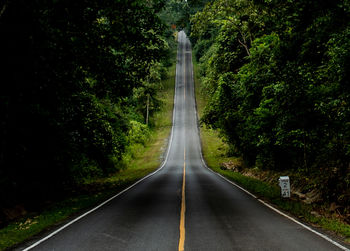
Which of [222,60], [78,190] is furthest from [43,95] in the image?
[222,60]

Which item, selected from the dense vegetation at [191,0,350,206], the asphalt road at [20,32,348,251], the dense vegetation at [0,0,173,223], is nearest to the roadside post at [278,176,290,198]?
the dense vegetation at [191,0,350,206]

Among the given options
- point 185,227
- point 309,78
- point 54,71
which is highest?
point 309,78

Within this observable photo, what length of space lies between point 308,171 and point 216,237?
32.7 ft

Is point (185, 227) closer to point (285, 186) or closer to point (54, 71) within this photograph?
point (54, 71)

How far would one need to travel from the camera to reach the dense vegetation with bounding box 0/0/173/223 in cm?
783

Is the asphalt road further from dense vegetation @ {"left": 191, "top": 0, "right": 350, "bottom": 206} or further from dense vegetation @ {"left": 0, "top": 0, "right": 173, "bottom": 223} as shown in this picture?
dense vegetation @ {"left": 0, "top": 0, "right": 173, "bottom": 223}

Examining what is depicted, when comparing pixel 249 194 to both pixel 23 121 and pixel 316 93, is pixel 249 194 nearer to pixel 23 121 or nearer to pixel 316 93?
pixel 316 93

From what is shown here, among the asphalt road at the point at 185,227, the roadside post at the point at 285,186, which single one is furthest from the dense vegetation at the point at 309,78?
the asphalt road at the point at 185,227

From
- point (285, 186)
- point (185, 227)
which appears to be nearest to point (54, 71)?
point (185, 227)

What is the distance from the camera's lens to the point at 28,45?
7816 millimetres

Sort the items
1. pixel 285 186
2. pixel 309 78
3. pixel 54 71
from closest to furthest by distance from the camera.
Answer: pixel 54 71, pixel 309 78, pixel 285 186

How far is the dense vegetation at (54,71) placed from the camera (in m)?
7.83

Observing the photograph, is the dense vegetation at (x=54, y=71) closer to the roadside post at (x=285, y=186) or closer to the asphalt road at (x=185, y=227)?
the asphalt road at (x=185, y=227)

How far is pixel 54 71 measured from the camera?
28.9 ft
